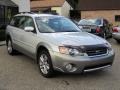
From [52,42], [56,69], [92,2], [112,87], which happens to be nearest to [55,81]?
[56,69]

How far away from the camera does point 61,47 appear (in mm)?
6172

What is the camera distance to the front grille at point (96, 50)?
6.17 m

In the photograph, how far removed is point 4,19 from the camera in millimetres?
20875

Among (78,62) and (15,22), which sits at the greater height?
(15,22)

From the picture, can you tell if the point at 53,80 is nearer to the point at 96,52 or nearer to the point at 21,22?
the point at 96,52

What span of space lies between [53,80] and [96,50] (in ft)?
4.34

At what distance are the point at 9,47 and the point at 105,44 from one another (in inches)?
175

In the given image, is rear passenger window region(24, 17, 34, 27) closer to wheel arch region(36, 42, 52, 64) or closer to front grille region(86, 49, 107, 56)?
wheel arch region(36, 42, 52, 64)

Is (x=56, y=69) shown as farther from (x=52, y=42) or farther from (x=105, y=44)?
(x=105, y=44)

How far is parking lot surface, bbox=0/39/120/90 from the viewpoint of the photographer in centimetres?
590

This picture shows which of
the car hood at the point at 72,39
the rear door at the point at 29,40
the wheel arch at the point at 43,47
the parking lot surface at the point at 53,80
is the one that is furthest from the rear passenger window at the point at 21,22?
the car hood at the point at 72,39

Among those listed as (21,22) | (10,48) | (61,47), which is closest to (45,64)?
(61,47)

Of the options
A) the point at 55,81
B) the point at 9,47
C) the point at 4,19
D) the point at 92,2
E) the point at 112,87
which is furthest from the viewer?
the point at 92,2

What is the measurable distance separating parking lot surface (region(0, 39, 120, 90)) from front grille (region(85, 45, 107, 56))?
71 cm
